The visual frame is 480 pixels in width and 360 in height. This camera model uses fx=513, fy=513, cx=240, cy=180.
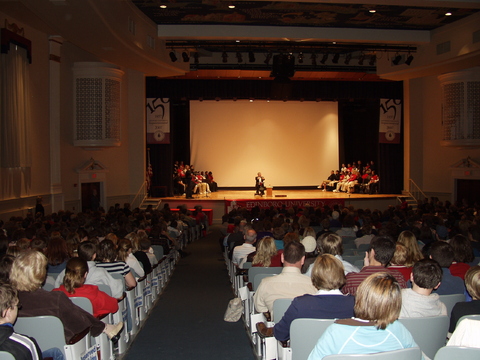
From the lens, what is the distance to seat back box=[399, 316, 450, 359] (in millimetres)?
2850

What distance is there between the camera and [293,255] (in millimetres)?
3762

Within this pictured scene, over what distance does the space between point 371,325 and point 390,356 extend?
14cm

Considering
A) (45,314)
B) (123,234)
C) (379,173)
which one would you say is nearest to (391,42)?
(379,173)

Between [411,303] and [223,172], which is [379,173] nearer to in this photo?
[223,172]

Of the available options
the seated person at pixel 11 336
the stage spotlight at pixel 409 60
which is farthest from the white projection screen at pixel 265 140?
the seated person at pixel 11 336

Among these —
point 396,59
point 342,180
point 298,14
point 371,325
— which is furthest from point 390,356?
point 342,180

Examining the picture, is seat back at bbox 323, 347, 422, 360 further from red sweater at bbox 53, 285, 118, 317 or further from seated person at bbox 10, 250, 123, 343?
red sweater at bbox 53, 285, 118, 317

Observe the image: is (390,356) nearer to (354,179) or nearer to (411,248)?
(411,248)

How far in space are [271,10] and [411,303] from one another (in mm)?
11111

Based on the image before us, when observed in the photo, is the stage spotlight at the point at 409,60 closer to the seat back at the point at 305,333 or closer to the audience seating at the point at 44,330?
the seat back at the point at 305,333

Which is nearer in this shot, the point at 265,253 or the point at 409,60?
the point at 265,253

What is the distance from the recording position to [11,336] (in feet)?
7.74

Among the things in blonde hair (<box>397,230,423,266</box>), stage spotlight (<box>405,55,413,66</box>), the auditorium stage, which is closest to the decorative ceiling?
stage spotlight (<box>405,55,413,66</box>)

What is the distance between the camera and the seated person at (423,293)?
3035mm
